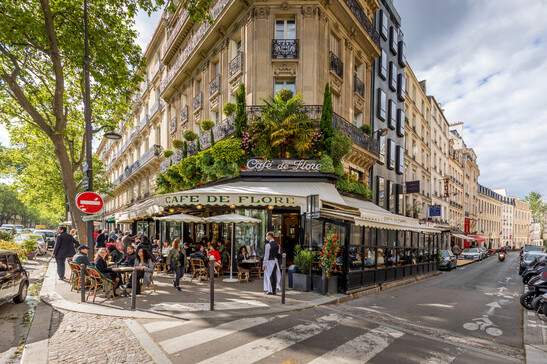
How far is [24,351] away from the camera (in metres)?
4.70

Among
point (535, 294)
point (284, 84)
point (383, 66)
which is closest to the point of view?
point (535, 294)

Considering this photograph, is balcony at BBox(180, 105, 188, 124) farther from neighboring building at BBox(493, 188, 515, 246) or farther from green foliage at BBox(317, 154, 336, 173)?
neighboring building at BBox(493, 188, 515, 246)

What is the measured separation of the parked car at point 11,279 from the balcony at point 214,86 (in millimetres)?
12283

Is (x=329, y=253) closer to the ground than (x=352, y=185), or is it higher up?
closer to the ground

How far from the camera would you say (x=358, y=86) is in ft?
58.6

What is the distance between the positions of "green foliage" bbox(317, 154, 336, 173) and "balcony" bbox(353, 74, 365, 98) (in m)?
6.33

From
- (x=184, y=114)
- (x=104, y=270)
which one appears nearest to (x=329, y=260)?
(x=104, y=270)

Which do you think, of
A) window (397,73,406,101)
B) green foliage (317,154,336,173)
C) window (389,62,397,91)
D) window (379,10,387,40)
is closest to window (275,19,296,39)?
green foliage (317,154,336,173)

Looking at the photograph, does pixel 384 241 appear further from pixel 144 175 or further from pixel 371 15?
pixel 144 175

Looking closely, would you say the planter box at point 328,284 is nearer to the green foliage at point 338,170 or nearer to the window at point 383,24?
the green foliage at point 338,170

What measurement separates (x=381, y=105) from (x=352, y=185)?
8087 millimetres

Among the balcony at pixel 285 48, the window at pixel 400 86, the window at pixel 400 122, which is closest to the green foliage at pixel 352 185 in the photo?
the balcony at pixel 285 48

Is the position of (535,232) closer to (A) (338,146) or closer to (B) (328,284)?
→ (A) (338,146)

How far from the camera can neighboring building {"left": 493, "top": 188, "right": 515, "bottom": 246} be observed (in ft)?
249
